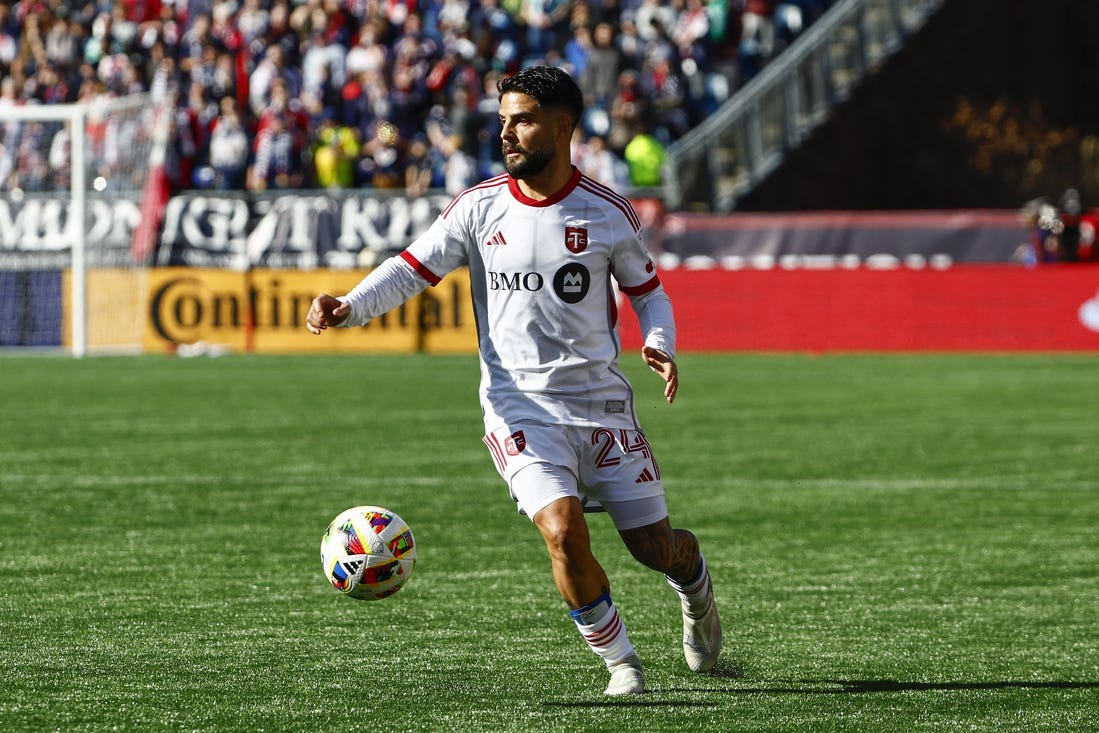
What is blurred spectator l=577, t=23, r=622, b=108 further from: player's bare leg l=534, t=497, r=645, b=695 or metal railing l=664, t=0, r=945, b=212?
player's bare leg l=534, t=497, r=645, b=695

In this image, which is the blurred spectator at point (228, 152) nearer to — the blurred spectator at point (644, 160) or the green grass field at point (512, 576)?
the blurred spectator at point (644, 160)

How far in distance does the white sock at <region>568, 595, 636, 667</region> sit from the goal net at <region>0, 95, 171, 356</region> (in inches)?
773

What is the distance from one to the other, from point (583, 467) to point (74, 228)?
64.8 ft

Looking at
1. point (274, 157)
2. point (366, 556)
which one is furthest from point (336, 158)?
point (366, 556)

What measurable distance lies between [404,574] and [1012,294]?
18898 millimetres

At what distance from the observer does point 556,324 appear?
6.12 meters

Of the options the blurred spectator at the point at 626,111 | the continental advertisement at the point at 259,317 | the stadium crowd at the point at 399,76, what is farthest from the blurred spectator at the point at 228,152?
the blurred spectator at the point at 626,111

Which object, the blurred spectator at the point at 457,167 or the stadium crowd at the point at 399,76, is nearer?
the blurred spectator at the point at 457,167

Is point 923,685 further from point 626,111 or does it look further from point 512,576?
point 626,111

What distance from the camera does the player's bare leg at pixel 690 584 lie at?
6.24 metres

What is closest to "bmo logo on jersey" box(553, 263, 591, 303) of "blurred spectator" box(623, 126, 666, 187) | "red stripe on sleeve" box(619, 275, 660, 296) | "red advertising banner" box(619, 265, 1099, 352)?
"red stripe on sleeve" box(619, 275, 660, 296)

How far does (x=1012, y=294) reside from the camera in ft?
79.9

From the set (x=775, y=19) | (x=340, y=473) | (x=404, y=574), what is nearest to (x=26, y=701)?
(x=404, y=574)

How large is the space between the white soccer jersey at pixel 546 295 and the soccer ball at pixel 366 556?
634 mm
